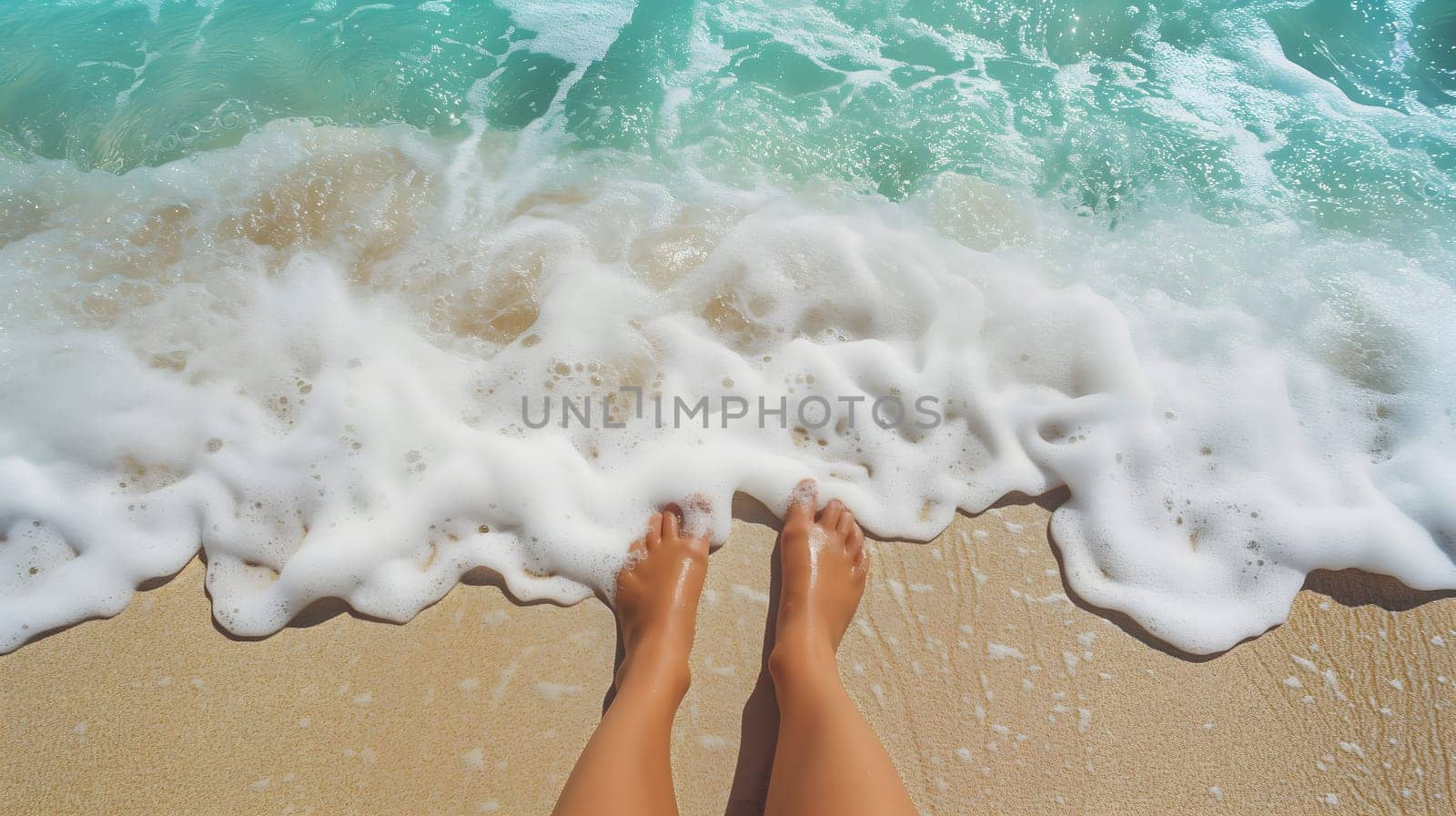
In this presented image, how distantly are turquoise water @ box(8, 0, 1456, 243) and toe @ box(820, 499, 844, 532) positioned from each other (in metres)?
1.34

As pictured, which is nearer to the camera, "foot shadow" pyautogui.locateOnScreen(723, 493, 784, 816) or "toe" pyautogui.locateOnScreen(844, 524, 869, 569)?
"foot shadow" pyautogui.locateOnScreen(723, 493, 784, 816)

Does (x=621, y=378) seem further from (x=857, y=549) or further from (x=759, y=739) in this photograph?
(x=759, y=739)

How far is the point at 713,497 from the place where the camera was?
79.9 inches

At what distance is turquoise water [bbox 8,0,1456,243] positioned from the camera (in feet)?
8.98

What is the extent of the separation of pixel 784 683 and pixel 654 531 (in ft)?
1.78

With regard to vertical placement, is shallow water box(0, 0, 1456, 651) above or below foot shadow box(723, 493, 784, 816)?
above

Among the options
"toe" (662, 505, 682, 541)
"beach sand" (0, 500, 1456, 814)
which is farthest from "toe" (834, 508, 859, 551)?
"toe" (662, 505, 682, 541)

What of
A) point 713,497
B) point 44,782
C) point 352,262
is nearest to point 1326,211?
point 713,497

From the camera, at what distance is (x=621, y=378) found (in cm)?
224

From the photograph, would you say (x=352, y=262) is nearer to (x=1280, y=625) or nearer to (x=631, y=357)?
(x=631, y=357)

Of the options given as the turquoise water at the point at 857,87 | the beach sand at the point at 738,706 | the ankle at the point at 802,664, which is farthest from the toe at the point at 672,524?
the turquoise water at the point at 857,87

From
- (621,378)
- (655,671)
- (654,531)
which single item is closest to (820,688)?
(655,671)

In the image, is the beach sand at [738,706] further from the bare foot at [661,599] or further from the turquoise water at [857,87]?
the turquoise water at [857,87]

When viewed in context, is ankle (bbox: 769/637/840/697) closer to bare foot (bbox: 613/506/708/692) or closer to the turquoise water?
bare foot (bbox: 613/506/708/692)
